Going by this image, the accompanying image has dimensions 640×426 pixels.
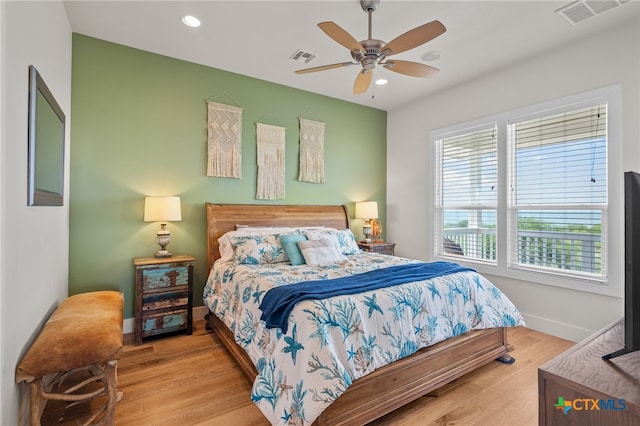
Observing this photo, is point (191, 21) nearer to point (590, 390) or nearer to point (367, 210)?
point (367, 210)

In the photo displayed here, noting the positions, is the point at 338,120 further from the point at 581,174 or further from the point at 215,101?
the point at 581,174

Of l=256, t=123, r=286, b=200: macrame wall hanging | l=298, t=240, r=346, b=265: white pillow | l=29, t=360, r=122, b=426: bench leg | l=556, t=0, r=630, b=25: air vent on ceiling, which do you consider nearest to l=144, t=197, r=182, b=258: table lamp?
l=256, t=123, r=286, b=200: macrame wall hanging

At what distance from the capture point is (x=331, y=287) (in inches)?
81.3

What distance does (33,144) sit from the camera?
164 centimetres

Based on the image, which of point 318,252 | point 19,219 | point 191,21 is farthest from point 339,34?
point 19,219

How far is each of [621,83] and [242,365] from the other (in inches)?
160

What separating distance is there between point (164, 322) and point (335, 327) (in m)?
2.08

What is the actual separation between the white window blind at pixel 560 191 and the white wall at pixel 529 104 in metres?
0.22

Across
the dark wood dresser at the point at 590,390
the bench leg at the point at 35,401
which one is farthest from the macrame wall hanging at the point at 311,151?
the dark wood dresser at the point at 590,390

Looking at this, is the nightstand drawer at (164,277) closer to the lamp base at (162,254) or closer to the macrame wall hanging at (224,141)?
the lamp base at (162,254)

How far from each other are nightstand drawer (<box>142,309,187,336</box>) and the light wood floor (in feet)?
0.54

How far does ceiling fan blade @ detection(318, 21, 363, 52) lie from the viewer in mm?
2057

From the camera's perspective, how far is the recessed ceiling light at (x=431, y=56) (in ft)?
10.6

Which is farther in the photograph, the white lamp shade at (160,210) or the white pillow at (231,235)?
the white pillow at (231,235)
